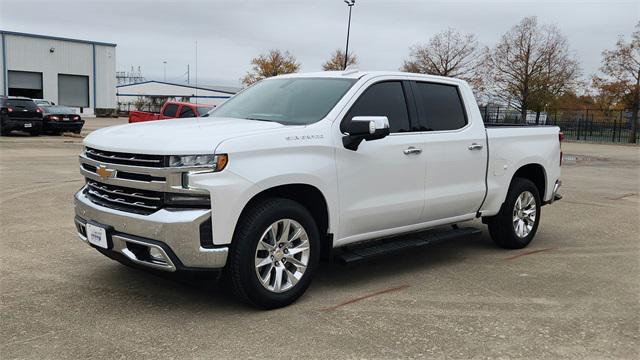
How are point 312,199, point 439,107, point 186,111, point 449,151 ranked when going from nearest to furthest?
point 312,199
point 449,151
point 439,107
point 186,111

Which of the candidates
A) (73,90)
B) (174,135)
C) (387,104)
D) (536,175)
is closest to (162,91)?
(73,90)

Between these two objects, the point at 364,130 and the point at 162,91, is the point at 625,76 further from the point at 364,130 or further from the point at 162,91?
the point at 162,91

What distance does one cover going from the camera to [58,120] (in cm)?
2605

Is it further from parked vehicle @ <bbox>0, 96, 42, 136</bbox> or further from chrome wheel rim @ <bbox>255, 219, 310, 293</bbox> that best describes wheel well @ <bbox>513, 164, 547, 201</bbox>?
parked vehicle @ <bbox>0, 96, 42, 136</bbox>

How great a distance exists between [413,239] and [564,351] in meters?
2.02

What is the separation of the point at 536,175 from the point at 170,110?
13.7 m

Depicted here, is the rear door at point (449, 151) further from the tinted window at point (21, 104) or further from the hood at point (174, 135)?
the tinted window at point (21, 104)

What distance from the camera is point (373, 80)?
17.7ft

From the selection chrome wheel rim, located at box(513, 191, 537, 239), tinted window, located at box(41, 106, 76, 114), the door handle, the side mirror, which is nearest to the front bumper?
tinted window, located at box(41, 106, 76, 114)

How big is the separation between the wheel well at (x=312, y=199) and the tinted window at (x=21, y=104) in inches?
911

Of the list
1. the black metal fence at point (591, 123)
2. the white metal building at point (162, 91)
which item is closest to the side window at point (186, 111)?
the black metal fence at point (591, 123)

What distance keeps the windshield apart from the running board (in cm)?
118

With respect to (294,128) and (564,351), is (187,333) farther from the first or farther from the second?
(564,351)

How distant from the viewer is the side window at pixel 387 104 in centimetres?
524
